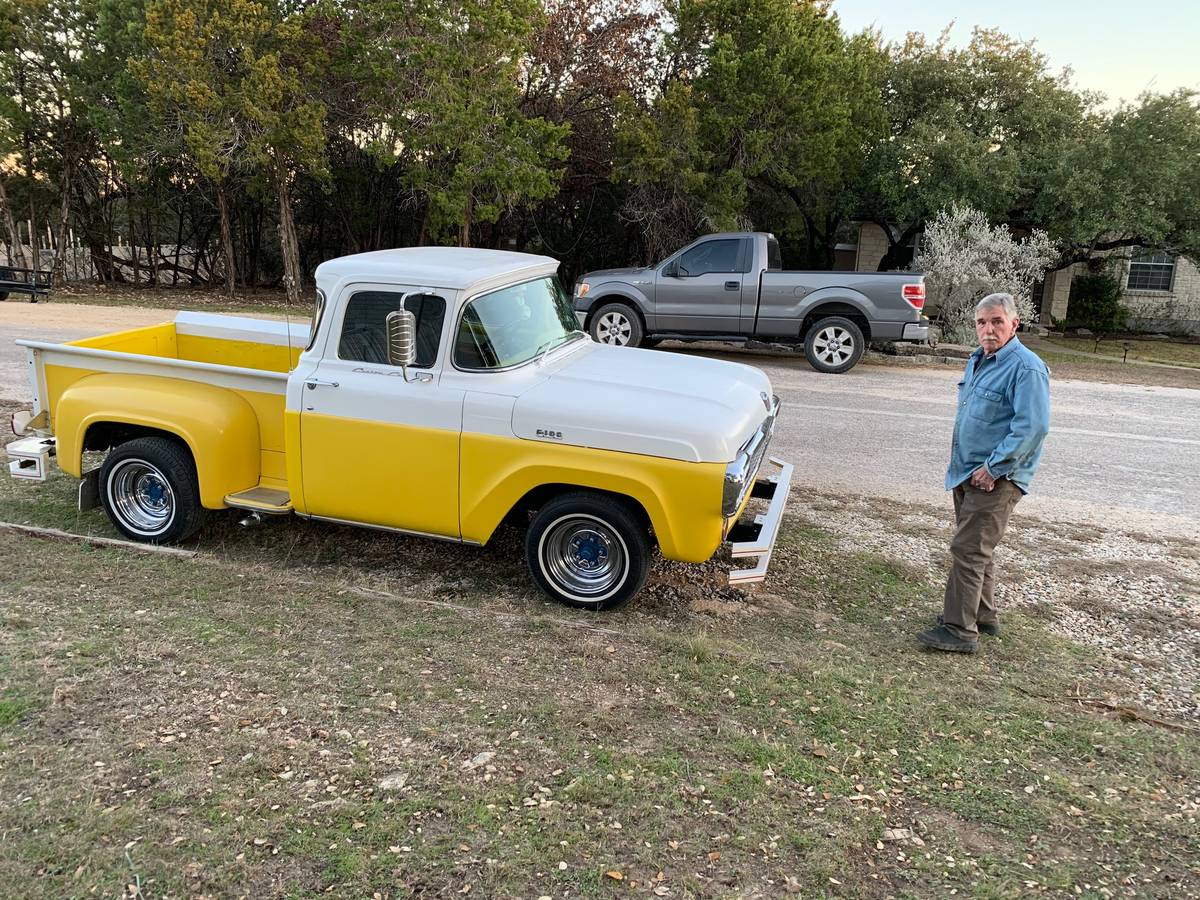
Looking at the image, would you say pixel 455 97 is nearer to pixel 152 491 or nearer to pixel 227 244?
pixel 227 244

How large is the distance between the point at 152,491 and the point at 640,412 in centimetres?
355

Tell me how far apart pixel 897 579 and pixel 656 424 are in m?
2.32

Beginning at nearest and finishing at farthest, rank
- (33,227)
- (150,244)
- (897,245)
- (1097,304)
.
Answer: (897,245), (1097,304), (33,227), (150,244)

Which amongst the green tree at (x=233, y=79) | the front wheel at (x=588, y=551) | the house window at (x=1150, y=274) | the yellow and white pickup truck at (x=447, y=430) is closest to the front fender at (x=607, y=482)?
the yellow and white pickup truck at (x=447, y=430)

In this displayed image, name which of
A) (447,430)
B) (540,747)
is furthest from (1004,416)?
(447,430)

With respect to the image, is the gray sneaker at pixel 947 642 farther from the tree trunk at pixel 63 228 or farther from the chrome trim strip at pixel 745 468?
the tree trunk at pixel 63 228

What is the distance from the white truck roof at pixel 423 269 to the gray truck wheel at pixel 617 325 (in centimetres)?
950

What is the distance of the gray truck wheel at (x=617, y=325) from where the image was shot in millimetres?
15367

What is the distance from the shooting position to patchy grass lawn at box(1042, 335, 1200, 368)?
21.1 meters

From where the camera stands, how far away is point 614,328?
15.6 meters

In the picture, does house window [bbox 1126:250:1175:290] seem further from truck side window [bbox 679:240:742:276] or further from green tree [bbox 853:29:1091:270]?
truck side window [bbox 679:240:742:276]

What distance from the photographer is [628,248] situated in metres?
30.5

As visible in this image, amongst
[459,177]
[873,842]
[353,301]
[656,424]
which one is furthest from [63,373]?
[459,177]

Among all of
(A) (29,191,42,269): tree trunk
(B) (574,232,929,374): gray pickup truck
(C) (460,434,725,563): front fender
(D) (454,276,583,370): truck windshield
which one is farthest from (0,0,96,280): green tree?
(C) (460,434,725,563): front fender
